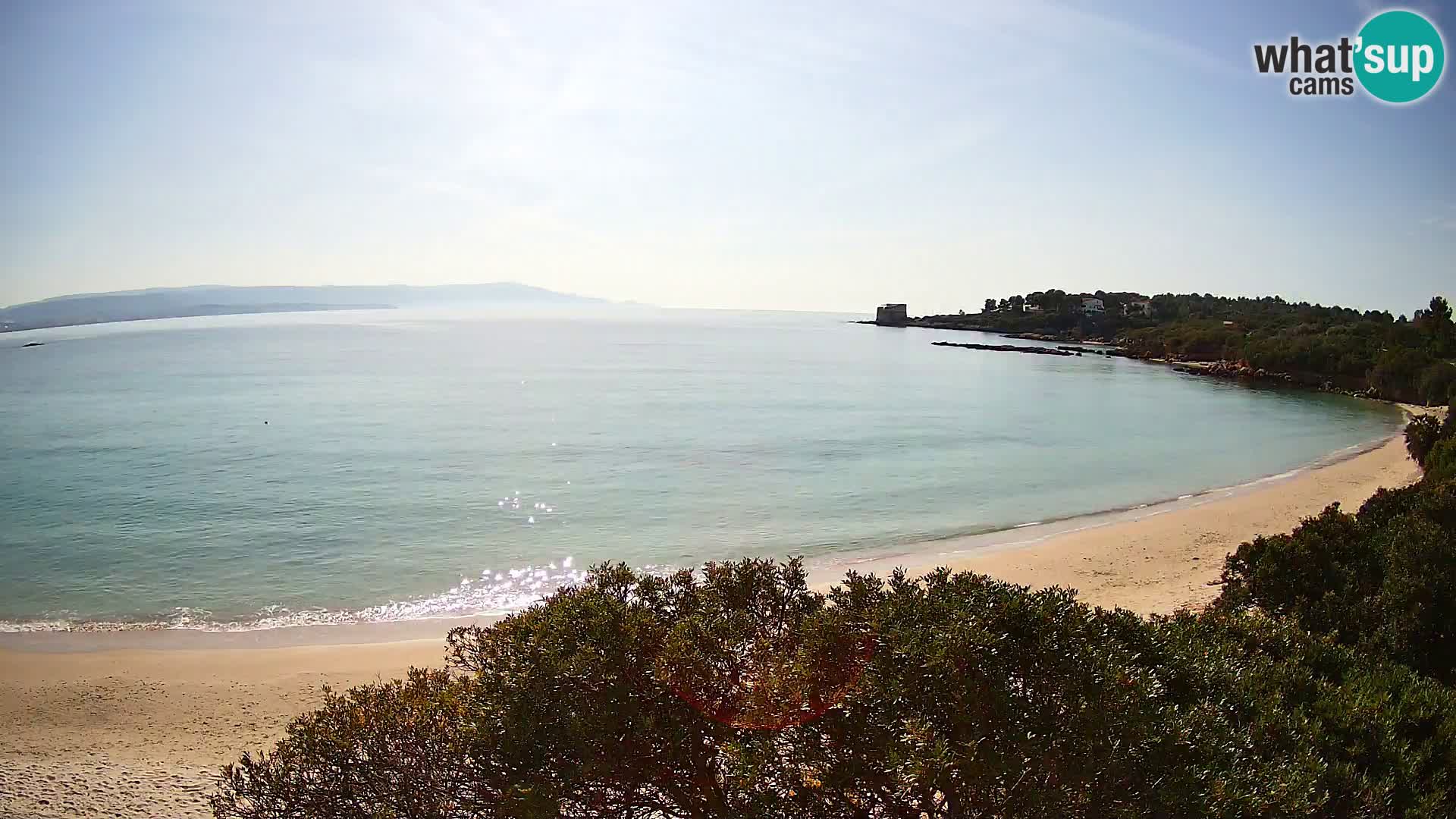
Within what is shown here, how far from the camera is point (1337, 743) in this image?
4695 mm

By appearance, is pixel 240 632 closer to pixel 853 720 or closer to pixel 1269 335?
pixel 853 720

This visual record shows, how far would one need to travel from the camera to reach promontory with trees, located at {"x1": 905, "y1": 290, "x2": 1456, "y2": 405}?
49613mm

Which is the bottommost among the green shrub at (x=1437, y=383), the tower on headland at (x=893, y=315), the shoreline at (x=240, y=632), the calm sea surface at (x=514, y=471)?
the shoreline at (x=240, y=632)

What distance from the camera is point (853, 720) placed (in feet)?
13.3

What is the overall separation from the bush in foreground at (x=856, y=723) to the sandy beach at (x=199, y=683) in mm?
4926

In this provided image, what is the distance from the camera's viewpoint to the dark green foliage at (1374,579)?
25.5 feet

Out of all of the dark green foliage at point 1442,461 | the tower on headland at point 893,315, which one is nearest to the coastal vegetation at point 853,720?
the dark green foliage at point 1442,461

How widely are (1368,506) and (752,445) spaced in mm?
23781

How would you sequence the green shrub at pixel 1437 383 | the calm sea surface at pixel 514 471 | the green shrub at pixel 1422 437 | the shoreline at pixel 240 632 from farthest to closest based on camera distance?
the green shrub at pixel 1437 383 → the green shrub at pixel 1422 437 → the calm sea surface at pixel 514 471 → the shoreline at pixel 240 632

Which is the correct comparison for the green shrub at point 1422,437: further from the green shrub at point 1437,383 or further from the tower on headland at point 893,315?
the tower on headland at point 893,315

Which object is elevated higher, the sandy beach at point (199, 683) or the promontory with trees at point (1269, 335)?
the promontory with trees at point (1269, 335)

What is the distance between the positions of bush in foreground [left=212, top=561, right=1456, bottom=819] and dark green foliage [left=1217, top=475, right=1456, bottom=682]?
2.83m

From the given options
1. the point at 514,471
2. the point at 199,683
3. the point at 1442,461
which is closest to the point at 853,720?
the point at 199,683

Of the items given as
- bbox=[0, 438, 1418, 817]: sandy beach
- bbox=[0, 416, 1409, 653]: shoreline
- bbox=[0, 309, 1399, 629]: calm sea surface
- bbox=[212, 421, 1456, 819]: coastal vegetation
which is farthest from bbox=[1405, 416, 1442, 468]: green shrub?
bbox=[212, 421, 1456, 819]: coastal vegetation
